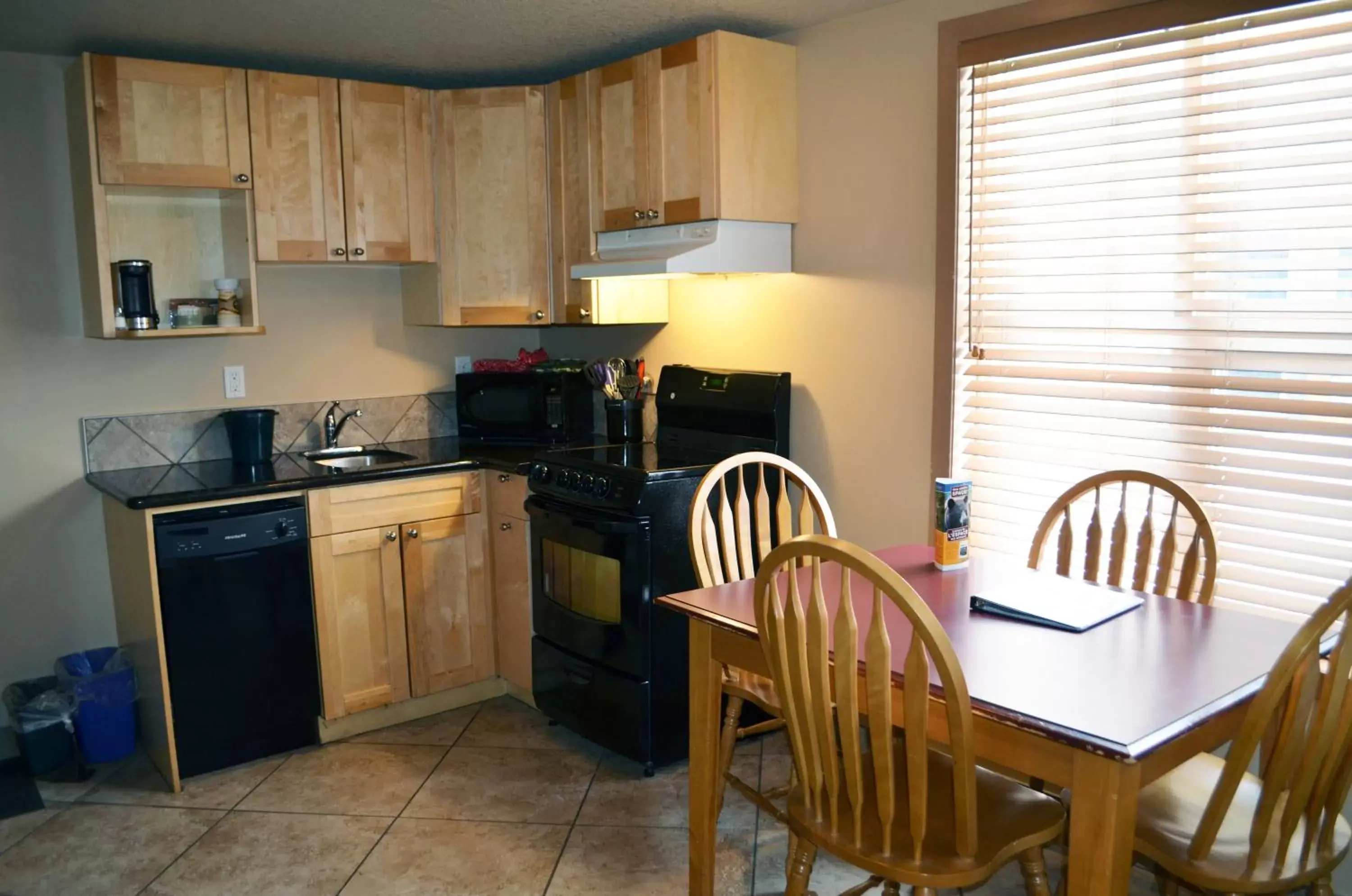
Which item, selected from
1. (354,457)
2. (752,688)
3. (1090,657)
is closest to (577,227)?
(354,457)

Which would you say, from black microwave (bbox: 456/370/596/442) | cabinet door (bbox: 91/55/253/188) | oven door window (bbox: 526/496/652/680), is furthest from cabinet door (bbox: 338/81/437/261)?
oven door window (bbox: 526/496/652/680)

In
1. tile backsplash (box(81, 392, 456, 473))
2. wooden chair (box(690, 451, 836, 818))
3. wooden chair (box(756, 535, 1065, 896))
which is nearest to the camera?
wooden chair (box(756, 535, 1065, 896))

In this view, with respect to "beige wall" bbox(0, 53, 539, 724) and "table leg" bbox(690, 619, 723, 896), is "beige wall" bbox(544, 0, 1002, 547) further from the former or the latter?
"beige wall" bbox(0, 53, 539, 724)

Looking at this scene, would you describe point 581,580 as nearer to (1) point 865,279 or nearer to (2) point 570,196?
(1) point 865,279

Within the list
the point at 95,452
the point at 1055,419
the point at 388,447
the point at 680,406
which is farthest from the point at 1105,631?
the point at 95,452

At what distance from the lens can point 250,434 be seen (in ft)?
11.8

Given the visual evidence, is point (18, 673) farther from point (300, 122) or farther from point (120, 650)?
point (300, 122)

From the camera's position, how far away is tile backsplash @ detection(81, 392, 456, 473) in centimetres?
354

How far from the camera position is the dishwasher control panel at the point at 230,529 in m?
3.02

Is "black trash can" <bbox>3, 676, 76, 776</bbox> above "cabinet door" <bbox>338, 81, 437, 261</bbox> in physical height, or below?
below

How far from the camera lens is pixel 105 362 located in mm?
3514

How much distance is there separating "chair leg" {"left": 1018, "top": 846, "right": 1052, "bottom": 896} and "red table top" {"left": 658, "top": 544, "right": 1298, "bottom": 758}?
34cm

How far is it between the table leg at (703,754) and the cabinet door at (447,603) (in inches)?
61.7

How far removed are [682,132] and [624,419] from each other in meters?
1.08
